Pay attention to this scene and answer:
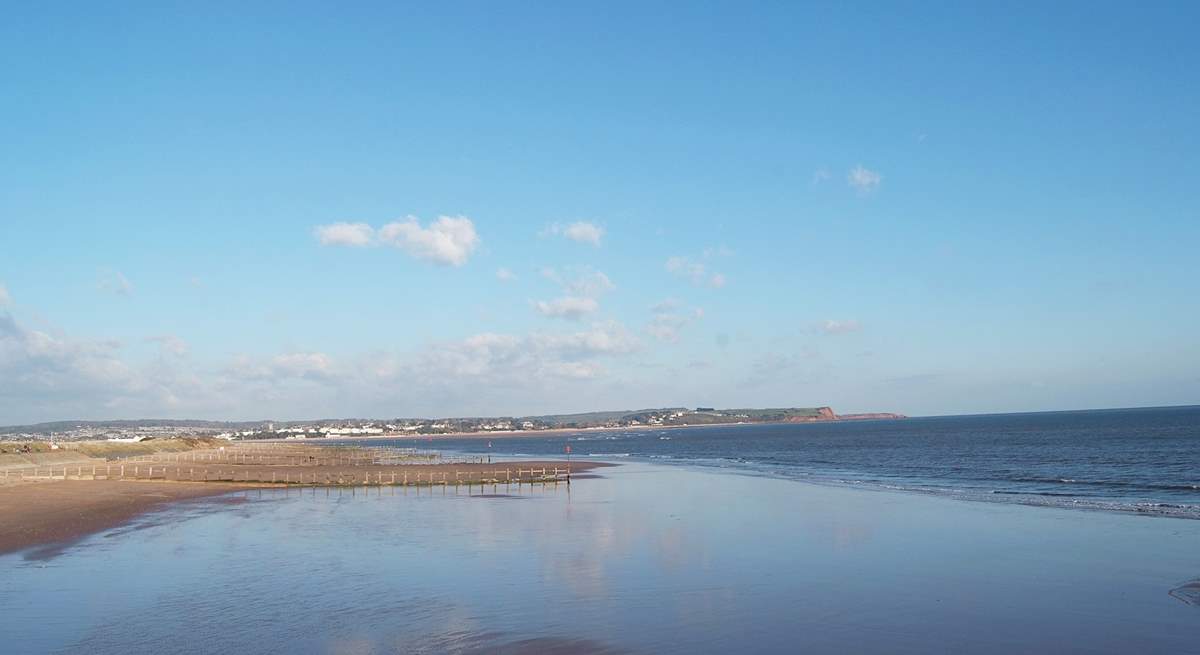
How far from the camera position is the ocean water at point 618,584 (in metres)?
16.3

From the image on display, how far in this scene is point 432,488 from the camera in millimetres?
52812

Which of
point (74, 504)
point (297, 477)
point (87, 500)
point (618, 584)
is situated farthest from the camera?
point (297, 477)

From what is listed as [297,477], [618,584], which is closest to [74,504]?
[297,477]

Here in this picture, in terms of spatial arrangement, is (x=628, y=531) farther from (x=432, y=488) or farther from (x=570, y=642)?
(x=432, y=488)

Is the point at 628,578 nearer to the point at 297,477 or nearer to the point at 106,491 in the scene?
the point at 106,491

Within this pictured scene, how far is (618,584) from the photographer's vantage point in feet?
70.5

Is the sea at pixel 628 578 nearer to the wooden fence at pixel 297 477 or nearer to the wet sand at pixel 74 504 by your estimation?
the wet sand at pixel 74 504

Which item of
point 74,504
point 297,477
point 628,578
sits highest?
point 74,504

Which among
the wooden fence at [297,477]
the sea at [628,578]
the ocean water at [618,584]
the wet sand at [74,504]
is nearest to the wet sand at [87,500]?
the wet sand at [74,504]

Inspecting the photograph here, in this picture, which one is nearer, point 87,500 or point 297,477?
point 87,500

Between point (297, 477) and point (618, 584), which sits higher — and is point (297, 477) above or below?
above

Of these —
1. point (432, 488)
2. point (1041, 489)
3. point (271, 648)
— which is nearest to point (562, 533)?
point (271, 648)

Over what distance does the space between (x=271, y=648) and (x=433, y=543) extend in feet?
44.1

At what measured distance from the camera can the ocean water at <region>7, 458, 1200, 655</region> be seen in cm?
1631
